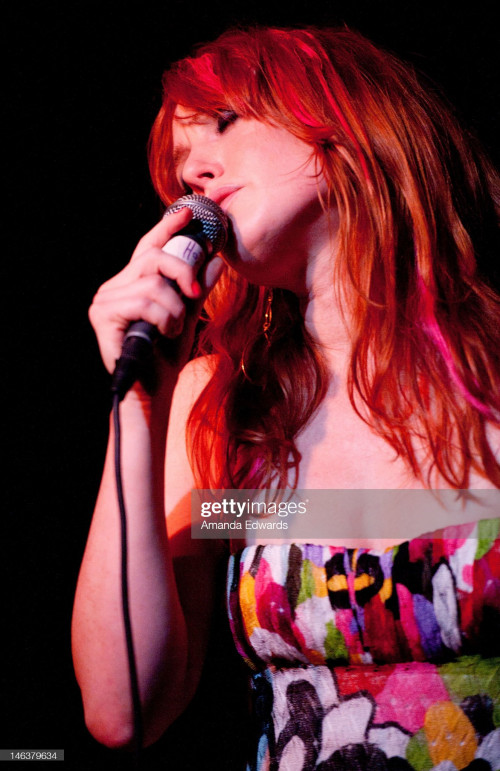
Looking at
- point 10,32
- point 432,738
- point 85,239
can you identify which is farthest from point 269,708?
point 10,32

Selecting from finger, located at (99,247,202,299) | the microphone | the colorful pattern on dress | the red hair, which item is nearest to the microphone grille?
the microphone

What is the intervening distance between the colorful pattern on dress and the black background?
355 millimetres

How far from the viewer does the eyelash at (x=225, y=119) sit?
1.14 metres

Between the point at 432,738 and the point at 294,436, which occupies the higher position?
the point at 294,436

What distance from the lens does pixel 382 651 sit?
0.93 m

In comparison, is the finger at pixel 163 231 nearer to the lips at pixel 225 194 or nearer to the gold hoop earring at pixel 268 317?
the lips at pixel 225 194

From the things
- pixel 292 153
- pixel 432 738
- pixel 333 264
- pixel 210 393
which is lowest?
pixel 432 738

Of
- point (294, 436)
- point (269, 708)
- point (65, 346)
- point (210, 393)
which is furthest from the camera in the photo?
point (65, 346)

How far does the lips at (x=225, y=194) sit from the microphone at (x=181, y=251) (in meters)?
0.06

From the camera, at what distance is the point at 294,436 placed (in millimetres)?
1182

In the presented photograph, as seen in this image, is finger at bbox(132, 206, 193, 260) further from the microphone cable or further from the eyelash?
the eyelash

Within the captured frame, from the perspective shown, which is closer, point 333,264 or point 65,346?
point 333,264

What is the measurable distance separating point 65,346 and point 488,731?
3.59 feet

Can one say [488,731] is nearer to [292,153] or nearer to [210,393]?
[210,393]
